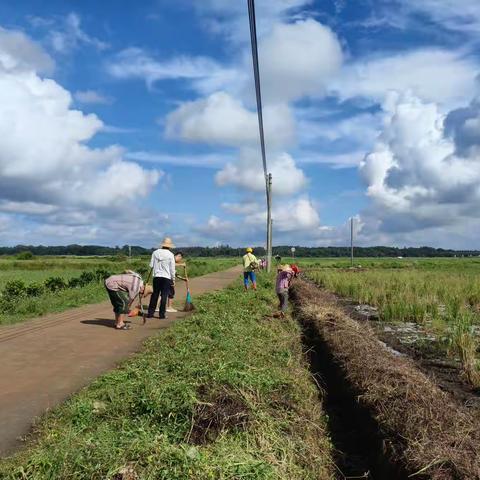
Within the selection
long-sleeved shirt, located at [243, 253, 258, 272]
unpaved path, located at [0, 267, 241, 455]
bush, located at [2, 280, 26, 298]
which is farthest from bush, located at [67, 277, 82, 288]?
unpaved path, located at [0, 267, 241, 455]

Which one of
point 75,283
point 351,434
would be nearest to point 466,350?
point 351,434

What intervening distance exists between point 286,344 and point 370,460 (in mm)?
4310

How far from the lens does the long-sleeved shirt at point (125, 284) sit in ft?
34.5

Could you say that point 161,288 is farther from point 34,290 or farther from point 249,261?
point 34,290

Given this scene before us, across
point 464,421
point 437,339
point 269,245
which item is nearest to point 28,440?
point 464,421

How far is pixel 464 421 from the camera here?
5020 millimetres

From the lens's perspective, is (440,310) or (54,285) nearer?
(440,310)

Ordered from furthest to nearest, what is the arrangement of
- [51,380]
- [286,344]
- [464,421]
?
[286,344]
[51,380]
[464,421]

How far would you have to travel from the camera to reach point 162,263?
12227 millimetres

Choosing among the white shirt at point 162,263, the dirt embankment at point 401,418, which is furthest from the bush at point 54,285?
the dirt embankment at point 401,418

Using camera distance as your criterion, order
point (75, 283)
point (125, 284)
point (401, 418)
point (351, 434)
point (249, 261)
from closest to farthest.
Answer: point (401, 418), point (351, 434), point (125, 284), point (249, 261), point (75, 283)

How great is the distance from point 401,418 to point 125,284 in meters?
6.58

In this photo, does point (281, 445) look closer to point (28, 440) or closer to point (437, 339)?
point (28, 440)

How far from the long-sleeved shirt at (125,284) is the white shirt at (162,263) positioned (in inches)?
58.4
